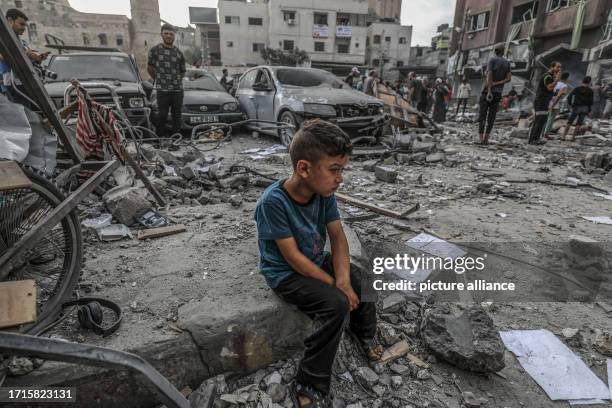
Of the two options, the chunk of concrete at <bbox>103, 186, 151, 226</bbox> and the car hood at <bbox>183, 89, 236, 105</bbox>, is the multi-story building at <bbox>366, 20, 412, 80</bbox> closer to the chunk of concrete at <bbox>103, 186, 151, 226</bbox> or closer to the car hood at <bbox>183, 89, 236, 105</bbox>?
the car hood at <bbox>183, 89, 236, 105</bbox>

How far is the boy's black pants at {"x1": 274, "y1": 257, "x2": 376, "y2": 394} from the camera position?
154cm

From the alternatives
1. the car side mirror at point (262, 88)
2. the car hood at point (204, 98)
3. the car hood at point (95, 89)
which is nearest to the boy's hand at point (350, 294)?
the car hood at point (95, 89)

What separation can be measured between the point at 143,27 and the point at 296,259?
46.8m

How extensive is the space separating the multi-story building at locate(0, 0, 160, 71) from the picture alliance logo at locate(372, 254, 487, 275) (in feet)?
140

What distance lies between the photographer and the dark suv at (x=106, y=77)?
19.2ft

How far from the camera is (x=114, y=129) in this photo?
3.30 m

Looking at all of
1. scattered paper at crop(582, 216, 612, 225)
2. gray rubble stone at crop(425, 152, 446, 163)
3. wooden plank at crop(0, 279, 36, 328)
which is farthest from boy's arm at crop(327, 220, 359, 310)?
gray rubble stone at crop(425, 152, 446, 163)

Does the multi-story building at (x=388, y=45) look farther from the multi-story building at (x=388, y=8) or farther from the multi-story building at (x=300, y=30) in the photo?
the multi-story building at (x=388, y=8)

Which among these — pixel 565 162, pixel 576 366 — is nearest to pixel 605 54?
pixel 565 162

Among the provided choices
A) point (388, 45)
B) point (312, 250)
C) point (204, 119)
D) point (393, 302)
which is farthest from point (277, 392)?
point (388, 45)

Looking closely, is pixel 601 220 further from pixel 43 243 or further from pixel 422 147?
pixel 43 243

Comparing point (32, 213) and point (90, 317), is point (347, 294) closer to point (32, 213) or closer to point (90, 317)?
point (90, 317)

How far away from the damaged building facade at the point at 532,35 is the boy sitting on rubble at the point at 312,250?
20.7 m

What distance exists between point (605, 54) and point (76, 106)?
70.1 feet
